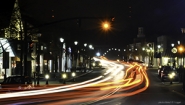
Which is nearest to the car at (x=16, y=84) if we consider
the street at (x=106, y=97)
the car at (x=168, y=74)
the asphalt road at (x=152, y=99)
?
the street at (x=106, y=97)

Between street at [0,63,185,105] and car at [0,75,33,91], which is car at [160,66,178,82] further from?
car at [0,75,33,91]

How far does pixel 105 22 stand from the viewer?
26.6 m

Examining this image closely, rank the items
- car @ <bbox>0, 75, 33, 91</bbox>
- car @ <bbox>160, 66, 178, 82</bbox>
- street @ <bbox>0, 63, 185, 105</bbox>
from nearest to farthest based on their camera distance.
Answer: street @ <bbox>0, 63, 185, 105</bbox>
car @ <bbox>0, 75, 33, 91</bbox>
car @ <bbox>160, 66, 178, 82</bbox>

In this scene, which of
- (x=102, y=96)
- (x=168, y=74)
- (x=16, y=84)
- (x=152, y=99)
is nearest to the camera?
(x=152, y=99)

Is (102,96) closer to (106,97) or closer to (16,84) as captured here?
(106,97)

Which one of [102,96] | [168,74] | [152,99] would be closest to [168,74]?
[168,74]

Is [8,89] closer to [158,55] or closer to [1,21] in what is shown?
[1,21]

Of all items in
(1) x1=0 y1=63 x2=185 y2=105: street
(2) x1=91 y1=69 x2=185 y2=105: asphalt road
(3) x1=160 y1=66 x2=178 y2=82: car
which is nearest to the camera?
(2) x1=91 y1=69 x2=185 y2=105: asphalt road

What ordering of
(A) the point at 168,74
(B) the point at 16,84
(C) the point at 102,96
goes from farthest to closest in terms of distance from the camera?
(A) the point at 168,74
(B) the point at 16,84
(C) the point at 102,96

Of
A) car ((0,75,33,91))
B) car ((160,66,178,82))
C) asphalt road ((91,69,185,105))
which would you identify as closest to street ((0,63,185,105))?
asphalt road ((91,69,185,105))

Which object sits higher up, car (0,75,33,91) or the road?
car (0,75,33,91)

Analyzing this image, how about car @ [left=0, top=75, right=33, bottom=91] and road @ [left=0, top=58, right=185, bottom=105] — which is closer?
road @ [left=0, top=58, right=185, bottom=105]

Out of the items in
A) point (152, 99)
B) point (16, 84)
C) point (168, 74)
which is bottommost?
point (152, 99)

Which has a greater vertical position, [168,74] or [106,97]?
[168,74]
